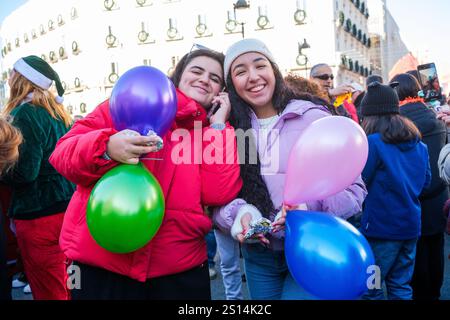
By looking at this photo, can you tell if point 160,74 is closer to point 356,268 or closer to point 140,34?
point 356,268

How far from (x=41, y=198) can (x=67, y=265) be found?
1045 mm

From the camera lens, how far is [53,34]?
1067 inches

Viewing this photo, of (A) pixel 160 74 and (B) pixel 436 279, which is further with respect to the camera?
(B) pixel 436 279

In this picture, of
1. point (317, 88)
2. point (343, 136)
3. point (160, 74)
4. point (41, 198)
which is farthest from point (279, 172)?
point (41, 198)

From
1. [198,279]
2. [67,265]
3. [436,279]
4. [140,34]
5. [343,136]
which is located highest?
[140,34]

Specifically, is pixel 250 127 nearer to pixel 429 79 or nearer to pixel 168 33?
pixel 429 79

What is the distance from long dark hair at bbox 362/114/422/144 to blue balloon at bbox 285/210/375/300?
1.20 metres

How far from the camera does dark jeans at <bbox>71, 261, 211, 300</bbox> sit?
61.6 inches

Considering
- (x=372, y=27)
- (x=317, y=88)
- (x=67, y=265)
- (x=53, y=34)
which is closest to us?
(x=67, y=265)

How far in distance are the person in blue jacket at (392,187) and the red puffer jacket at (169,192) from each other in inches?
47.6

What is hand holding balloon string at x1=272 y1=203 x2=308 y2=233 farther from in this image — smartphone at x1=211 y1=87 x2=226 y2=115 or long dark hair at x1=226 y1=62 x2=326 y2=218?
smartphone at x1=211 y1=87 x2=226 y2=115

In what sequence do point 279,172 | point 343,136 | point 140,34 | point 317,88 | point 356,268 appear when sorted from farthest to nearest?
point 140,34
point 317,88
point 279,172
point 343,136
point 356,268

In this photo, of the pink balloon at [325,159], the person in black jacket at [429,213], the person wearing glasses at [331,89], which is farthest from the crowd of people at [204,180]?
the person wearing glasses at [331,89]

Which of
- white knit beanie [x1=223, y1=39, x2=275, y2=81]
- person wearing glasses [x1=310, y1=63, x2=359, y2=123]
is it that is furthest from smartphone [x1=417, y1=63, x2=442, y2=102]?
white knit beanie [x1=223, y1=39, x2=275, y2=81]
